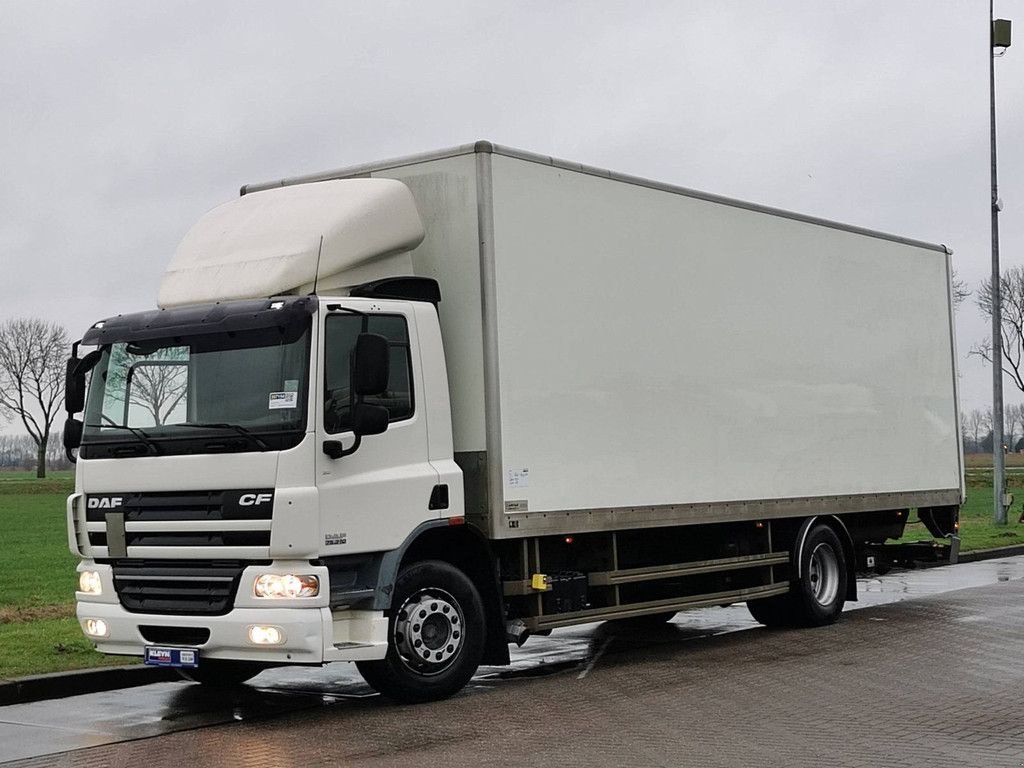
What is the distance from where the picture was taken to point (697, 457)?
12.9m

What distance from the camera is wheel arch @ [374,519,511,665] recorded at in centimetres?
1047

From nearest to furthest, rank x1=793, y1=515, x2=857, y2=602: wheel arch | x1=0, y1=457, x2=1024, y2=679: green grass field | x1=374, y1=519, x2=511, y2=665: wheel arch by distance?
1. x1=374, y1=519, x2=511, y2=665: wheel arch
2. x1=0, y1=457, x2=1024, y2=679: green grass field
3. x1=793, y1=515, x2=857, y2=602: wheel arch

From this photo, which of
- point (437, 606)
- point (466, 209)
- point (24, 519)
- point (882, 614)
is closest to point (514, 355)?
point (466, 209)

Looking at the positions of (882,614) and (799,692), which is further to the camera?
(882,614)

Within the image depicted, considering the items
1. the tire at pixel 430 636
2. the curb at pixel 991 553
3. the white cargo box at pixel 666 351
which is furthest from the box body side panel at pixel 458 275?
the curb at pixel 991 553

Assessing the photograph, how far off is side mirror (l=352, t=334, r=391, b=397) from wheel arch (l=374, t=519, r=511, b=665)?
1270 mm

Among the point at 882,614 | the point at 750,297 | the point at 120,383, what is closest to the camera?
the point at 120,383

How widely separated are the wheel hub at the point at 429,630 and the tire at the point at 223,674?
1.58 metres

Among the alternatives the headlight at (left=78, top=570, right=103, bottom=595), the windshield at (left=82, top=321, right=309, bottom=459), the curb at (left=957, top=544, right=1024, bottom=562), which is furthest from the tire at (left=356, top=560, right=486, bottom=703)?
the curb at (left=957, top=544, right=1024, bottom=562)

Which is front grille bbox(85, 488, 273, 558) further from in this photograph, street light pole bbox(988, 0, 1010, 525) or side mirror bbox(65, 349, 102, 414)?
street light pole bbox(988, 0, 1010, 525)

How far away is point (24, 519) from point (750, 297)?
106 feet

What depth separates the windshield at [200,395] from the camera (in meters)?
9.66

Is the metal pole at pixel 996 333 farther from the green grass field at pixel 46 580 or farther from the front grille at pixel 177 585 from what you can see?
the front grille at pixel 177 585

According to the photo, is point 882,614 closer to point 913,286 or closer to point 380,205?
point 913,286
